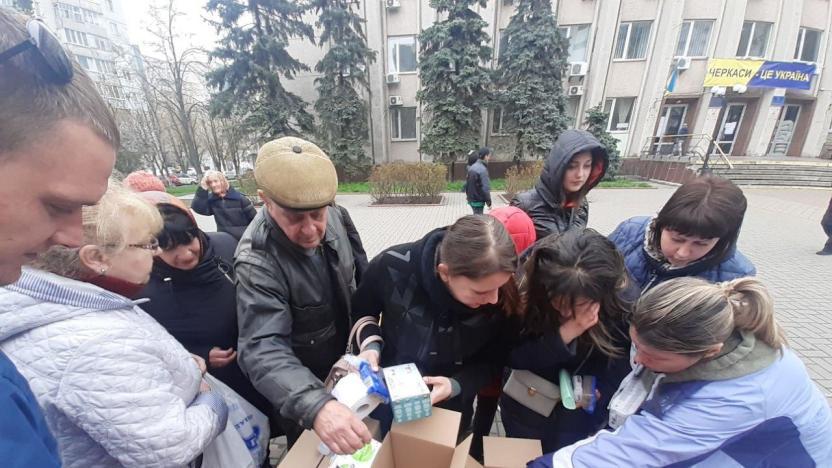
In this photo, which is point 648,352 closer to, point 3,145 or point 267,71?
point 3,145

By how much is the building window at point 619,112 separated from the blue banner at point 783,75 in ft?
15.0

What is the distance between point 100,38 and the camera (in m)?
29.2

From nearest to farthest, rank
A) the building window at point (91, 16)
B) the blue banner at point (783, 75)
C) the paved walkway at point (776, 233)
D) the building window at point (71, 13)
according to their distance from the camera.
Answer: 1. the paved walkway at point (776, 233)
2. the blue banner at point (783, 75)
3. the building window at point (71, 13)
4. the building window at point (91, 16)

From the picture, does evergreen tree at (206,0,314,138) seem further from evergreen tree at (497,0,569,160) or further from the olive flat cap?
the olive flat cap

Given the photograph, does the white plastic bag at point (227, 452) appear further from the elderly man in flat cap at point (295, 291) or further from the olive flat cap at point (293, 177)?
the olive flat cap at point (293, 177)

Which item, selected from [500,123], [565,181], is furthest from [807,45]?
[565,181]

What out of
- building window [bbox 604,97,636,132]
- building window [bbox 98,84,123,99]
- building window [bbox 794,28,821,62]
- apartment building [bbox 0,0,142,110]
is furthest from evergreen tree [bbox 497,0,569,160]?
building window [bbox 98,84,123,99]

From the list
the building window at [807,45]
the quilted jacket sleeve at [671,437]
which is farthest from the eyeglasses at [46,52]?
the building window at [807,45]

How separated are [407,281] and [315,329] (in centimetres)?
52

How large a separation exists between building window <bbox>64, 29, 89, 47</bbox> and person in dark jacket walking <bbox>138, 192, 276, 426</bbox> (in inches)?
1677

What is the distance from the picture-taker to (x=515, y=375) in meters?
1.69

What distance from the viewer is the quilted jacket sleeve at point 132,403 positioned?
89cm

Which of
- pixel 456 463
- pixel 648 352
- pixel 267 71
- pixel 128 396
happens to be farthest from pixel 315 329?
pixel 267 71

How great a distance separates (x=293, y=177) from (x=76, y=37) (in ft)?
146
